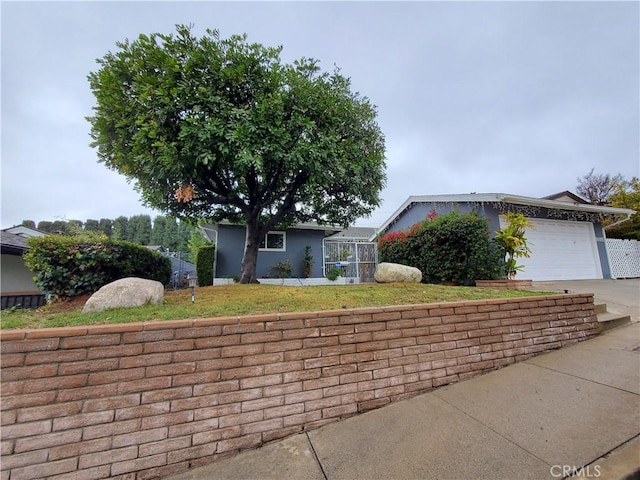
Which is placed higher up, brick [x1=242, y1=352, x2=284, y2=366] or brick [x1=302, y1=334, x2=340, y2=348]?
brick [x1=302, y1=334, x2=340, y2=348]

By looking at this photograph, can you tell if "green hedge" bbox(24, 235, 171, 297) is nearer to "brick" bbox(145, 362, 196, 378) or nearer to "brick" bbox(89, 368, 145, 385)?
"brick" bbox(89, 368, 145, 385)

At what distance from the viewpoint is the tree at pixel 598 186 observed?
15102 mm

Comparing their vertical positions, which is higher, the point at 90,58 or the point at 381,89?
the point at 381,89

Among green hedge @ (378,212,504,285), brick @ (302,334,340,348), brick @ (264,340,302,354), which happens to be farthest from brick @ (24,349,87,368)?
green hedge @ (378,212,504,285)

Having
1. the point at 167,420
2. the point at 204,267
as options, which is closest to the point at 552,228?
the point at 167,420

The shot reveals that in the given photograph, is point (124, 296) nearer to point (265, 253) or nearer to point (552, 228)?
point (265, 253)

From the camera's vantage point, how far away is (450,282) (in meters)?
7.18

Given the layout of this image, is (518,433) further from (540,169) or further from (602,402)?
(540,169)

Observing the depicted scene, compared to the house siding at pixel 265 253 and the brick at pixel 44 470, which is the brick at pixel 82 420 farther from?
the house siding at pixel 265 253

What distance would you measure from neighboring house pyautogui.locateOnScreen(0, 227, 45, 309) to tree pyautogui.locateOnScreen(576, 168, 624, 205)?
26123 mm

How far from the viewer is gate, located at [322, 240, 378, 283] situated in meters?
11.7

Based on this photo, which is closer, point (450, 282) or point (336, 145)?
point (336, 145)

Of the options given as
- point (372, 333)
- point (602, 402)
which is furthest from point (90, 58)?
point (602, 402)

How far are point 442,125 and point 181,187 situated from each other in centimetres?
1013
